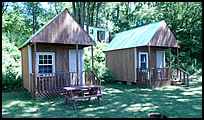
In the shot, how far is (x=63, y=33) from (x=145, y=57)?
7.59 metres

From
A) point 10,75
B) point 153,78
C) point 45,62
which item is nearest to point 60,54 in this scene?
point 45,62

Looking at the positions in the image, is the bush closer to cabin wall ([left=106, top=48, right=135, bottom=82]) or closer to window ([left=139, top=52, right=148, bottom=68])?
cabin wall ([left=106, top=48, right=135, bottom=82])

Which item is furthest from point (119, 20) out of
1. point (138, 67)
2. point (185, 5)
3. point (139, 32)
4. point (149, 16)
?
point (138, 67)

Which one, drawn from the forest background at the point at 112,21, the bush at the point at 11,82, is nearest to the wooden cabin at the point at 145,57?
the forest background at the point at 112,21

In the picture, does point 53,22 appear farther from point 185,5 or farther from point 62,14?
point 185,5

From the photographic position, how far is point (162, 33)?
1327cm

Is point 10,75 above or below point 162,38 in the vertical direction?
below

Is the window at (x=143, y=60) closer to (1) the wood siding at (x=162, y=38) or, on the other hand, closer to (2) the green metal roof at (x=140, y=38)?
(2) the green metal roof at (x=140, y=38)

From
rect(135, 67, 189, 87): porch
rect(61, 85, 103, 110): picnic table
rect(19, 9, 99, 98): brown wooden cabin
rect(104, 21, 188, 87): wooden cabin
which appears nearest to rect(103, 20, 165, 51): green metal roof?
rect(104, 21, 188, 87): wooden cabin

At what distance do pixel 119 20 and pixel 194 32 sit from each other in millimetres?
12992

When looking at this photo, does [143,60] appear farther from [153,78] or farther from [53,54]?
[53,54]

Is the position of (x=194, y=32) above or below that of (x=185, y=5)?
below

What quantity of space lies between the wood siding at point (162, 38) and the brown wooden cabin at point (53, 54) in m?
5.29

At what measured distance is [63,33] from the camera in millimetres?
9141
